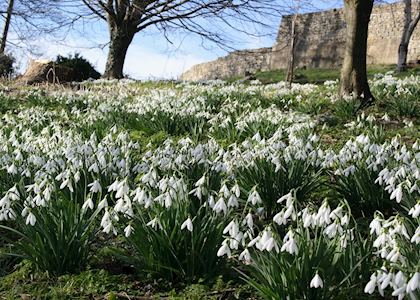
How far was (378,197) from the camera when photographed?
11.6 feet

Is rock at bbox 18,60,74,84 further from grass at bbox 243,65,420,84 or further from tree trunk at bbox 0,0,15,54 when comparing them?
grass at bbox 243,65,420,84

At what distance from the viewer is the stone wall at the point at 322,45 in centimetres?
2647

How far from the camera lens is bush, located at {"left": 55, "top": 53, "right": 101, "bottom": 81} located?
63.1 ft

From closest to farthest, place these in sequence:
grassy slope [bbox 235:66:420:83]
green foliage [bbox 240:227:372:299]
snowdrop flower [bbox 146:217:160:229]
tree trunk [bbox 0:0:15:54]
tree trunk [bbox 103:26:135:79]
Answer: green foliage [bbox 240:227:372:299]
snowdrop flower [bbox 146:217:160:229]
grassy slope [bbox 235:66:420:83]
tree trunk [bbox 103:26:135:79]
tree trunk [bbox 0:0:15:54]

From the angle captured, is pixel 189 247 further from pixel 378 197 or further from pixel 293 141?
pixel 293 141

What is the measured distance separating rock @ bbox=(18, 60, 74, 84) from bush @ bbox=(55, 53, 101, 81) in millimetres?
1729

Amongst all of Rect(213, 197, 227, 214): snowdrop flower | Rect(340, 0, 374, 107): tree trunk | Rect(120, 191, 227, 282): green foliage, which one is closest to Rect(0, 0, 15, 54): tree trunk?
Rect(340, 0, 374, 107): tree trunk

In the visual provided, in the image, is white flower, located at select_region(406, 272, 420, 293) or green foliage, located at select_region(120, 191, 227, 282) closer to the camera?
white flower, located at select_region(406, 272, 420, 293)

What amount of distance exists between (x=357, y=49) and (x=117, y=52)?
1209cm

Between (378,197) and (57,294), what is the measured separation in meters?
2.16

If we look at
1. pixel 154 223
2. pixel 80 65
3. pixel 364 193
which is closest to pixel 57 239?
pixel 154 223

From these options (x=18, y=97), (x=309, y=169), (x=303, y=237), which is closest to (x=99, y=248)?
(x=303, y=237)

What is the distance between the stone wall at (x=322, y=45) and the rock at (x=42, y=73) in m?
11.9

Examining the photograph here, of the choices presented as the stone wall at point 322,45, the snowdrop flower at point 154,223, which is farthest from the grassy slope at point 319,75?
the snowdrop flower at point 154,223
